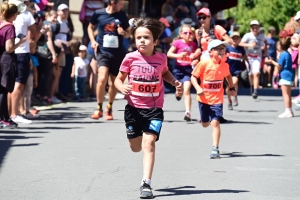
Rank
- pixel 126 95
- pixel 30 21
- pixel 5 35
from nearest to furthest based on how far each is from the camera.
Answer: pixel 126 95 < pixel 5 35 < pixel 30 21

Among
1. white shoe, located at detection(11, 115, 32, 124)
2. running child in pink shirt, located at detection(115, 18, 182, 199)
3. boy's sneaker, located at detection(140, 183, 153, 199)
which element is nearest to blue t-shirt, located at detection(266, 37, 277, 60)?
white shoe, located at detection(11, 115, 32, 124)

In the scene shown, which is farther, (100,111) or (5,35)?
(100,111)

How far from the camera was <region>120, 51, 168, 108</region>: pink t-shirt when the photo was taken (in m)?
8.70

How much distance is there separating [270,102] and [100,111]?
269 inches

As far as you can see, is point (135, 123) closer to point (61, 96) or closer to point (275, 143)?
point (275, 143)

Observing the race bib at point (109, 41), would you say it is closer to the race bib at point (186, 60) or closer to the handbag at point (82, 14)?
the race bib at point (186, 60)

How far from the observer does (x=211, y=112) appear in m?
11.5

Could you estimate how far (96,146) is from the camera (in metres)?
11.9

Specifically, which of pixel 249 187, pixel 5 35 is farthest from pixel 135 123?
pixel 5 35

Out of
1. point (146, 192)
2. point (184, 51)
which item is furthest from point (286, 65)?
point (146, 192)

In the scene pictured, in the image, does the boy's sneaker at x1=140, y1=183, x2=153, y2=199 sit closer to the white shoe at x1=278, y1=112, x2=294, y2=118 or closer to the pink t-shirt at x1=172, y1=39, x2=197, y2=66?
the pink t-shirt at x1=172, y1=39, x2=197, y2=66

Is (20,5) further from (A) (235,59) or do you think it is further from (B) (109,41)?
(A) (235,59)

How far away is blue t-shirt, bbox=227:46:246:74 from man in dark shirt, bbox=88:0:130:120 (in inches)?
169

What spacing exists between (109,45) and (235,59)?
4.77 meters
